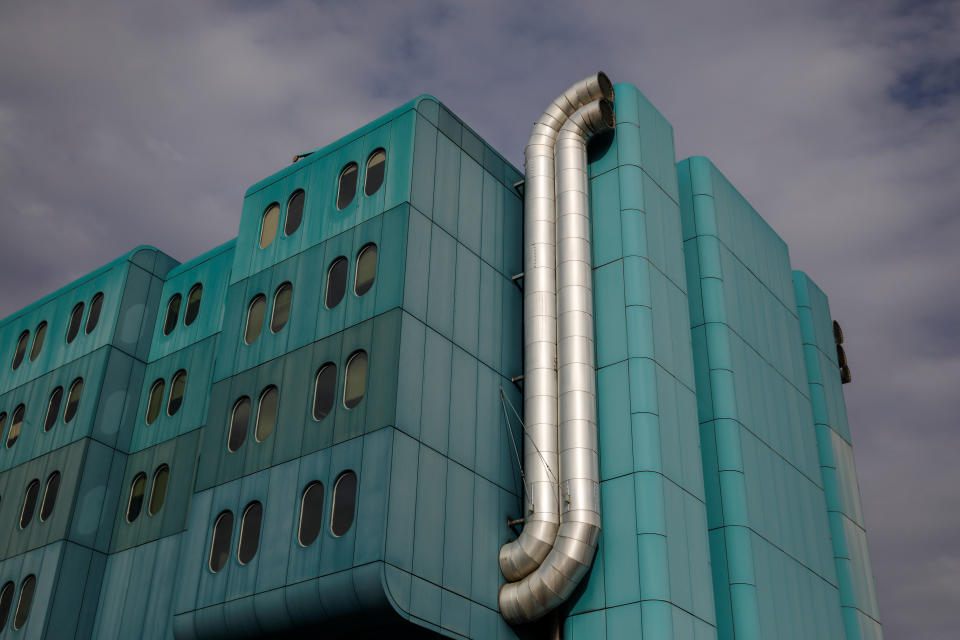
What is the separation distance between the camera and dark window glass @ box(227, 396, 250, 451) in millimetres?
32406

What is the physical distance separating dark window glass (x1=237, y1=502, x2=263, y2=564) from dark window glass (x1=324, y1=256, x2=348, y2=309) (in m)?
6.43

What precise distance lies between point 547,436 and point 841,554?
1662 centimetres

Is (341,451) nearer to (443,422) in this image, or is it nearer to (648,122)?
(443,422)

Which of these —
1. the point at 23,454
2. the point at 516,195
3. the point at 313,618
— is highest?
the point at 516,195

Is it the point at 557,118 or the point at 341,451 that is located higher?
Result: the point at 557,118

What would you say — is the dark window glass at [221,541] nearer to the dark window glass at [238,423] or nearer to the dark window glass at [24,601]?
the dark window glass at [238,423]

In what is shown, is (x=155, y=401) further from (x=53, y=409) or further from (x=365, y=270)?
(x=365, y=270)

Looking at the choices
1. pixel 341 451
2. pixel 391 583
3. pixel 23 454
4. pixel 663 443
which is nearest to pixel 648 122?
pixel 663 443

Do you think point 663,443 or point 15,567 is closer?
point 663,443

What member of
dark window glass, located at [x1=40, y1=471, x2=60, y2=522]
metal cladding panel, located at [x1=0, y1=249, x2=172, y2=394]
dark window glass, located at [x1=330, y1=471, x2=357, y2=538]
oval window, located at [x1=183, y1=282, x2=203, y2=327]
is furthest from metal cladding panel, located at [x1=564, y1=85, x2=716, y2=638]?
dark window glass, located at [x1=40, y1=471, x2=60, y2=522]

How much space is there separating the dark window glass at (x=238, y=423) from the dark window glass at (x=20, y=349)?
17.3 meters

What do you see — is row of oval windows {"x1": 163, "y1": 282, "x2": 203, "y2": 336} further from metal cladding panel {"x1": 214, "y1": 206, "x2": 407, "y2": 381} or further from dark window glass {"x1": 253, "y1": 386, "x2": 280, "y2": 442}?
dark window glass {"x1": 253, "y1": 386, "x2": 280, "y2": 442}

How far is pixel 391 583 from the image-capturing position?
85.9 ft

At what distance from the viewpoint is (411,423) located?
1131 inches
